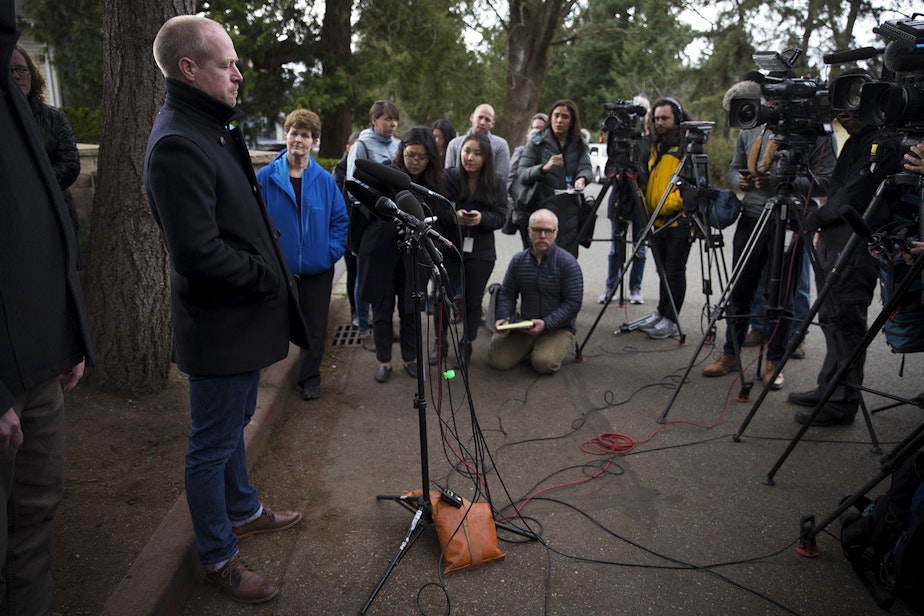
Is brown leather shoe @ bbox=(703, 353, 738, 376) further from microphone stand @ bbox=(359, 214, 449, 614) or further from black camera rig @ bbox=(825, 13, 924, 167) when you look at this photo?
microphone stand @ bbox=(359, 214, 449, 614)

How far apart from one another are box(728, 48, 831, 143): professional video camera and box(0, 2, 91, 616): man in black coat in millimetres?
3610

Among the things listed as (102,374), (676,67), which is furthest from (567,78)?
(102,374)

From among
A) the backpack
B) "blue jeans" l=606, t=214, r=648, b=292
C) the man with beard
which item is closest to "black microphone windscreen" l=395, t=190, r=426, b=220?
the backpack

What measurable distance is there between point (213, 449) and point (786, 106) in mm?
3592

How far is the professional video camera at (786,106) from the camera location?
3766 millimetres

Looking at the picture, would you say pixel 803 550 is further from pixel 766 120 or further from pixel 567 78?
pixel 567 78

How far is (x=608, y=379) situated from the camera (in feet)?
16.4

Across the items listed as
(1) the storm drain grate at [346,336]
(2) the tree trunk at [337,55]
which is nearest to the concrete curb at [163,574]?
(1) the storm drain grate at [346,336]

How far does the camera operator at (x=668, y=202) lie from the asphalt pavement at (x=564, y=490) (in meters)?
0.72

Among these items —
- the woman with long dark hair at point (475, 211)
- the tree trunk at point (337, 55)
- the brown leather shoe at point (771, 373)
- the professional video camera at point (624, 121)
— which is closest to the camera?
the brown leather shoe at point (771, 373)

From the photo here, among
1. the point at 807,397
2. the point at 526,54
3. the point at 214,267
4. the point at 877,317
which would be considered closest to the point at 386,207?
the point at 214,267

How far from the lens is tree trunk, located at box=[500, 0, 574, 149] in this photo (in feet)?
52.7

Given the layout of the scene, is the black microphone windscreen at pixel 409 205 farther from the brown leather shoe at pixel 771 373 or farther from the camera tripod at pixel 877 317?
the brown leather shoe at pixel 771 373

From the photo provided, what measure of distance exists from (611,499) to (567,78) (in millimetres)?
38342
